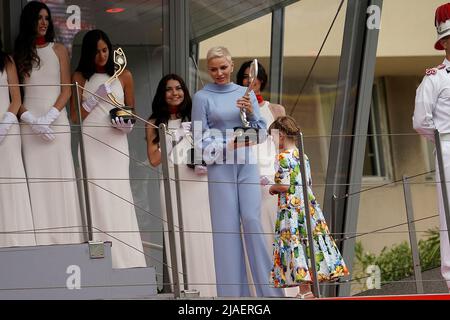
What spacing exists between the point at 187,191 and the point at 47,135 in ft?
2.59

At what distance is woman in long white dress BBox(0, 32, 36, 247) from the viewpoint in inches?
289

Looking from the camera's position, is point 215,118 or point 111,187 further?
point 111,187

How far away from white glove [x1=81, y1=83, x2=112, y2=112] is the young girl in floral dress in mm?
1101

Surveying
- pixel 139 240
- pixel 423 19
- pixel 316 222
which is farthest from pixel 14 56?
pixel 423 19

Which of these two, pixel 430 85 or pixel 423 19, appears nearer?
pixel 430 85

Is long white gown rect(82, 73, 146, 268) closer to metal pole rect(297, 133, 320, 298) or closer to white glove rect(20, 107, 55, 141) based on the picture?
white glove rect(20, 107, 55, 141)

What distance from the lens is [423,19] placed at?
11078mm

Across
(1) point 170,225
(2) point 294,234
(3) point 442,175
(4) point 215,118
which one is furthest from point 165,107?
(3) point 442,175

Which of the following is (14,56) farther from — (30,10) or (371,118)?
(371,118)

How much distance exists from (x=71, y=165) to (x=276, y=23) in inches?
91.0

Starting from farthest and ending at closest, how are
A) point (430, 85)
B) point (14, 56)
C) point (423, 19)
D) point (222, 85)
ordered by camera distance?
point (423, 19)
point (14, 56)
point (222, 85)
point (430, 85)

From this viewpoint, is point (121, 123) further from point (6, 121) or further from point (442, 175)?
point (442, 175)

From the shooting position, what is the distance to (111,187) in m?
7.56

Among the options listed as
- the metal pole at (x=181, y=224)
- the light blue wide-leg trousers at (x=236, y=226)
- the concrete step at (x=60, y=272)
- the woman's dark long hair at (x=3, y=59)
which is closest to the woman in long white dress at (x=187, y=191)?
the metal pole at (x=181, y=224)
